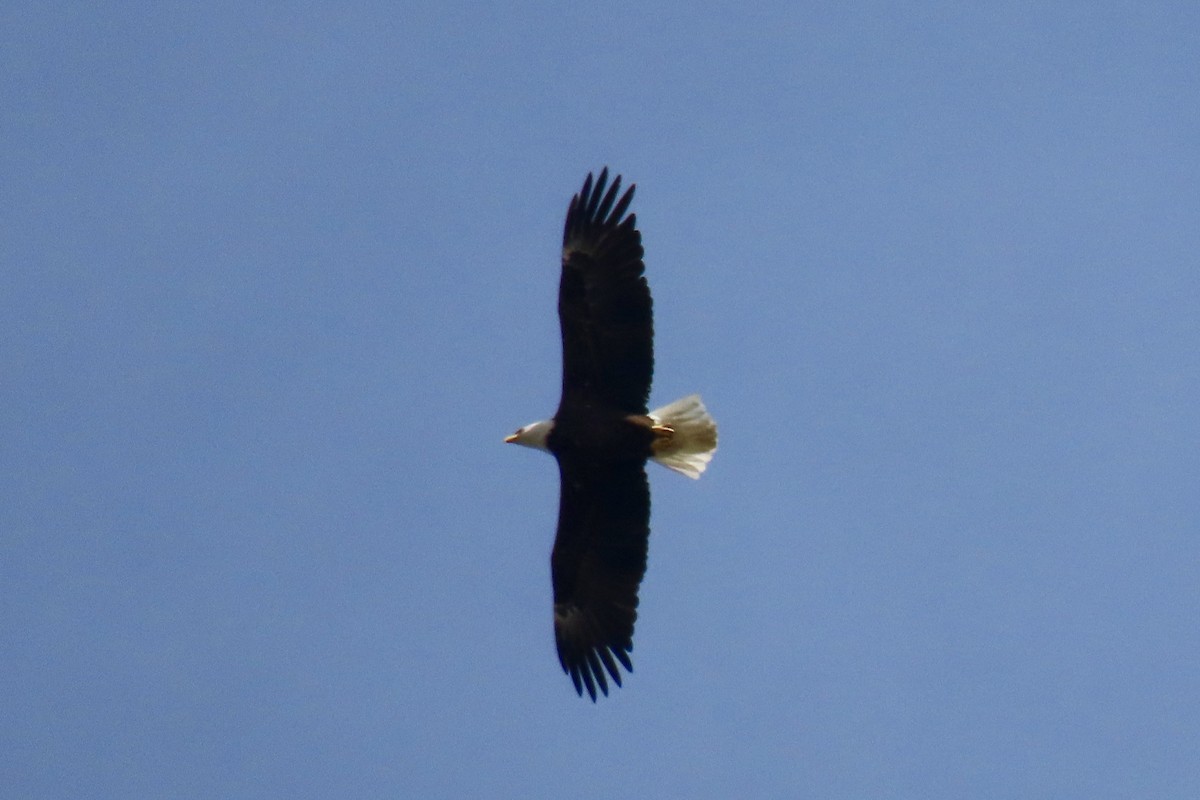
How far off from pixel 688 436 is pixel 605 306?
111 centimetres

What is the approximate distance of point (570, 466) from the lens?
13.0 metres

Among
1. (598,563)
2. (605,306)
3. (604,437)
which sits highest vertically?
(605,306)

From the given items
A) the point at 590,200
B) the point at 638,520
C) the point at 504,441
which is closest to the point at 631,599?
the point at 638,520

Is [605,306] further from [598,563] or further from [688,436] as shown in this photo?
[598,563]

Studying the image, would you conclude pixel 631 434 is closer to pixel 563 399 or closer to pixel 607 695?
pixel 563 399

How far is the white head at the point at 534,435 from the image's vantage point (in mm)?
13062

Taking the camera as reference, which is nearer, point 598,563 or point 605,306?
point 605,306

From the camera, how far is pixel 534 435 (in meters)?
13.1

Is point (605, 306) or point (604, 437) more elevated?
point (605, 306)

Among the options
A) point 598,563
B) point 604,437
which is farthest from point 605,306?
point 598,563

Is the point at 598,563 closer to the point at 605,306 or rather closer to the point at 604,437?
the point at 604,437

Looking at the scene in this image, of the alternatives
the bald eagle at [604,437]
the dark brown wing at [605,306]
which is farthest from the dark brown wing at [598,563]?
the dark brown wing at [605,306]

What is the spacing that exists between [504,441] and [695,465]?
1306 mm

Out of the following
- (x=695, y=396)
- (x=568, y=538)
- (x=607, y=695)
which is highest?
(x=695, y=396)
